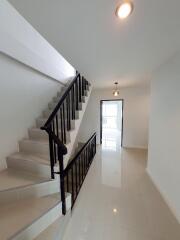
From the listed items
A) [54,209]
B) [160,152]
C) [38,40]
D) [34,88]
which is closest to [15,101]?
[34,88]

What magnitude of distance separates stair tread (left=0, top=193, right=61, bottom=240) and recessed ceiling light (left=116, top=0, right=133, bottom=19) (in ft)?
7.17

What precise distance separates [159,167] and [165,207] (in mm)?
685

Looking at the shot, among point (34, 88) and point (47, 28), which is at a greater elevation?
point (47, 28)

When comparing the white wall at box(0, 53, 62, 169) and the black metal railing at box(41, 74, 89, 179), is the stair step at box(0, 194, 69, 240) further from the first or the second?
the white wall at box(0, 53, 62, 169)

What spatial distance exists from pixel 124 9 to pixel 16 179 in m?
2.37

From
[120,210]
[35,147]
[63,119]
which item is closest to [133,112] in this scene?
[63,119]

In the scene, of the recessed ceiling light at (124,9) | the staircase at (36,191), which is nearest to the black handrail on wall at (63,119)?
the staircase at (36,191)

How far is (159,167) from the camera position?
2553mm

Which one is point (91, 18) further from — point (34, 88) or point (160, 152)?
point (160, 152)

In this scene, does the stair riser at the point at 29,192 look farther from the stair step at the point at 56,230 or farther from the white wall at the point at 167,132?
the white wall at the point at 167,132

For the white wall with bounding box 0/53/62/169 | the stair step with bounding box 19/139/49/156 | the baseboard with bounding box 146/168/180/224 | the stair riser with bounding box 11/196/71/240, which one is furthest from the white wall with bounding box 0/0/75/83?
the baseboard with bounding box 146/168/180/224

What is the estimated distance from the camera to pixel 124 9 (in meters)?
1.09

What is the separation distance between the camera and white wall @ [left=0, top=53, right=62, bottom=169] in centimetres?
212

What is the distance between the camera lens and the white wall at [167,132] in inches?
77.0
